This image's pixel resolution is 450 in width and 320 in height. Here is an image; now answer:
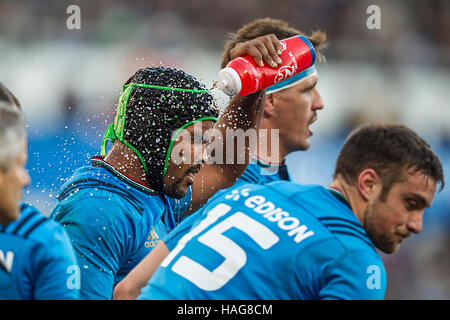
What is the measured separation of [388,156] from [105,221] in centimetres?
96

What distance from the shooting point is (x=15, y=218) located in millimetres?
1407

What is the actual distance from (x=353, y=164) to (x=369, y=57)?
3.55m

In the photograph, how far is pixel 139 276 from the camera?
1900 millimetres

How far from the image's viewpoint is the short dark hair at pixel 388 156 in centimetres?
196

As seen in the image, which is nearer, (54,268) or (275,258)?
(54,268)

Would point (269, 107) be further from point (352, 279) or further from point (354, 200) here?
point (352, 279)

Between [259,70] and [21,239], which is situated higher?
[259,70]

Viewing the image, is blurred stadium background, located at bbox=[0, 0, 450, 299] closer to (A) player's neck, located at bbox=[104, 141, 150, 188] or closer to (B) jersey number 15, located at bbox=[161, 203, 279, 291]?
(A) player's neck, located at bbox=[104, 141, 150, 188]

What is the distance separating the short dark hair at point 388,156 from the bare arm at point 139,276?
0.68 metres

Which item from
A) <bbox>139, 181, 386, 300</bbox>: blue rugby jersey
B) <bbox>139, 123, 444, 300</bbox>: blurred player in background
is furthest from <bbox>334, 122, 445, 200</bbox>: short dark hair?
<bbox>139, 181, 386, 300</bbox>: blue rugby jersey

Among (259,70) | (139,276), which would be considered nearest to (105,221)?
(139,276)

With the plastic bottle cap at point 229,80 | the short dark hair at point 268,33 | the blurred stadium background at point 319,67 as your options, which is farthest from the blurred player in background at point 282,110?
the blurred stadium background at point 319,67

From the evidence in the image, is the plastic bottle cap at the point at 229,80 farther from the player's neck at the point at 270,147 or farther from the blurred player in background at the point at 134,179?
the player's neck at the point at 270,147

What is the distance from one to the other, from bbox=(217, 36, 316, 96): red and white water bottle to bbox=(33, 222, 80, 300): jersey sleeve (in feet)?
2.22
